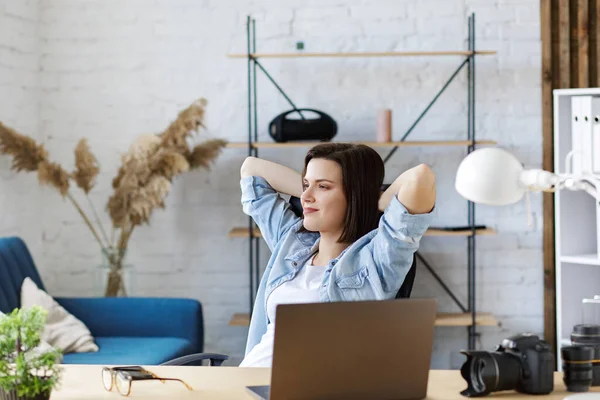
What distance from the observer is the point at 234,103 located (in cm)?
448

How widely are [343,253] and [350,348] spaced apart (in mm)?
726

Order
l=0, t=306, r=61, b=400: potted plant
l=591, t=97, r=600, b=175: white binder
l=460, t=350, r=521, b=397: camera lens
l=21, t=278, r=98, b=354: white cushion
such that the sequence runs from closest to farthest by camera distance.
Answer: l=0, t=306, r=61, b=400: potted plant, l=460, t=350, r=521, b=397: camera lens, l=21, t=278, r=98, b=354: white cushion, l=591, t=97, r=600, b=175: white binder

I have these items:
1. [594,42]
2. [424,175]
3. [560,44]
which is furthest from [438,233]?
[424,175]

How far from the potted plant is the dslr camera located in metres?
0.80

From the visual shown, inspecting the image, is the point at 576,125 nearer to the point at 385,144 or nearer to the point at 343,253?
the point at 385,144

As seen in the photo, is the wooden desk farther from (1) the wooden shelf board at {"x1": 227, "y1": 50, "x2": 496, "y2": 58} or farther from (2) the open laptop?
(1) the wooden shelf board at {"x1": 227, "y1": 50, "x2": 496, "y2": 58}

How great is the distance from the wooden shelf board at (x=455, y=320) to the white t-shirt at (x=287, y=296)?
1.80m

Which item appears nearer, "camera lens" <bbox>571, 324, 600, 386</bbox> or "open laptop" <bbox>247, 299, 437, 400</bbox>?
"open laptop" <bbox>247, 299, 437, 400</bbox>

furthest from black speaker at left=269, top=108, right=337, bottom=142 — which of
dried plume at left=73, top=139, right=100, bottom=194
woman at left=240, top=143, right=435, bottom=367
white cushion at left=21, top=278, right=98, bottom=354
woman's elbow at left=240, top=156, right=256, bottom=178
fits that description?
woman at left=240, top=143, right=435, bottom=367

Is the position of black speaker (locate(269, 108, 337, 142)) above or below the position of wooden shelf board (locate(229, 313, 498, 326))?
above

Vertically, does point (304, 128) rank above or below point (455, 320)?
above

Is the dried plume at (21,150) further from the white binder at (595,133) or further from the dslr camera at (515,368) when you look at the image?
the dslr camera at (515,368)

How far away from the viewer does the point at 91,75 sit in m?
4.53

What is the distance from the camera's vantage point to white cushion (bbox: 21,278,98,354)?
11.6 ft
